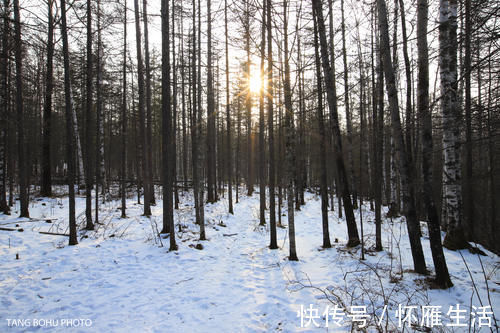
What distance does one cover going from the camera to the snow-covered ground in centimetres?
356

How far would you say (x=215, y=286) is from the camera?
4875 mm

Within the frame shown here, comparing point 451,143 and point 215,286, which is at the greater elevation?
point 451,143

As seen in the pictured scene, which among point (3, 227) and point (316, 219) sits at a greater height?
point (3, 227)

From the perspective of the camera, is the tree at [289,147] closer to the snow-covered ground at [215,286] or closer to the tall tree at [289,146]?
the tall tree at [289,146]

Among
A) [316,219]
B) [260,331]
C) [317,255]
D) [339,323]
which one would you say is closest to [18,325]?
[260,331]

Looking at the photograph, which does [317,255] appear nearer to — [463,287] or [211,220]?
[463,287]

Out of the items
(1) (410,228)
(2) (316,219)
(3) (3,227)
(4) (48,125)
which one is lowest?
(2) (316,219)


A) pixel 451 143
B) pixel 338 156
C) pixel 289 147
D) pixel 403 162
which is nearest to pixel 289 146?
pixel 289 147

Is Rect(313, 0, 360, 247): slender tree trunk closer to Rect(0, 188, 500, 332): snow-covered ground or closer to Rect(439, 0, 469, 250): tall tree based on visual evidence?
Rect(0, 188, 500, 332): snow-covered ground

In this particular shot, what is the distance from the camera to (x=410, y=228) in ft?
16.4

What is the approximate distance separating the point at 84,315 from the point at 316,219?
10638 mm

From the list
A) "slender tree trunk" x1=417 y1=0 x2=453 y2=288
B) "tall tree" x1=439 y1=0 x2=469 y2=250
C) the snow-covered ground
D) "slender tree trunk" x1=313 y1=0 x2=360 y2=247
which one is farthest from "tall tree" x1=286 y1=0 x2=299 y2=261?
"tall tree" x1=439 y1=0 x2=469 y2=250

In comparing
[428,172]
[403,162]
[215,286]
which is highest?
[403,162]

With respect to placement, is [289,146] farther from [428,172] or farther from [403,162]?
[428,172]
